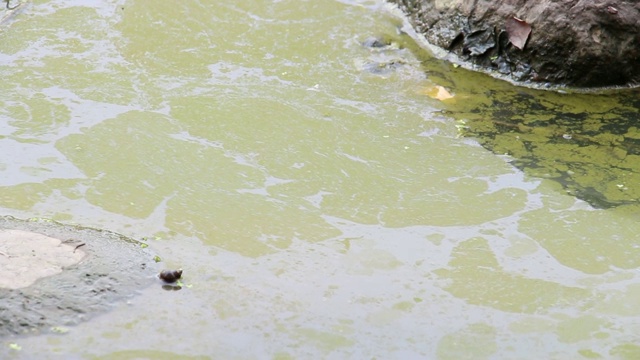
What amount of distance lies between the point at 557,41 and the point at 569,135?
31.9 inches

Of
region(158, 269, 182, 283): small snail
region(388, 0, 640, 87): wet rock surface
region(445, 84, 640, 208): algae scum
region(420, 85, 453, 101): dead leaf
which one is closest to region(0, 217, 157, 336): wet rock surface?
region(158, 269, 182, 283): small snail

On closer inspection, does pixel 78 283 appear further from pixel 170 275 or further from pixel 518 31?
pixel 518 31

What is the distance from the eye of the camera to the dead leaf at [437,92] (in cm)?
500

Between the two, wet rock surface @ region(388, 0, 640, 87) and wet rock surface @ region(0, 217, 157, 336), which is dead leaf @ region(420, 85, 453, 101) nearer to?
wet rock surface @ region(388, 0, 640, 87)

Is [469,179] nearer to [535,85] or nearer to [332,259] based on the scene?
[332,259]

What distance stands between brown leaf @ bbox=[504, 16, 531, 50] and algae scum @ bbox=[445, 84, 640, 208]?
322 millimetres

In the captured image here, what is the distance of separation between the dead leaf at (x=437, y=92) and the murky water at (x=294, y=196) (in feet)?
0.05

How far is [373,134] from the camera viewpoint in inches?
178

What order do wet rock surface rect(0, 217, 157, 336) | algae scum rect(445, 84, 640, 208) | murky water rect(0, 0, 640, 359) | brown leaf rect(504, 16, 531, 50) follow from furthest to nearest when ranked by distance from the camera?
brown leaf rect(504, 16, 531, 50), algae scum rect(445, 84, 640, 208), murky water rect(0, 0, 640, 359), wet rock surface rect(0, 217, 157, 336)

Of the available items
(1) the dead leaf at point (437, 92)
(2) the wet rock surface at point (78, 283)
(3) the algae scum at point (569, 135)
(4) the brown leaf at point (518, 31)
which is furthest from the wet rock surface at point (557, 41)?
(2) the wet rock surface at point (78, 283)

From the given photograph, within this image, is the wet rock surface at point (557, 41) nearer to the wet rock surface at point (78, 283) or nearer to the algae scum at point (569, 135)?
the algae scum at point (569, 135)

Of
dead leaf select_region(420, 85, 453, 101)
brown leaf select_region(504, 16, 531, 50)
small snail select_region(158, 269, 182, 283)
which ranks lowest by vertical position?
small snail select_region(158, 269, 182, 283)

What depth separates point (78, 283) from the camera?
123 inches

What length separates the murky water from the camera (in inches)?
121
